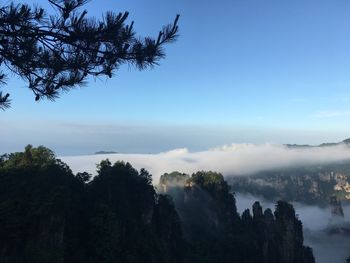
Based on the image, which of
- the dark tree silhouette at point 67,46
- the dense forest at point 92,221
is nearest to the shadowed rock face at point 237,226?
the dense forest at point 92,221

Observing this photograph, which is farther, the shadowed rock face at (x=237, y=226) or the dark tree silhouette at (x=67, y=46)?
the shadowed rock face at (x=237, y=226)

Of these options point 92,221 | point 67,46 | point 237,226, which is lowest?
point 237,226

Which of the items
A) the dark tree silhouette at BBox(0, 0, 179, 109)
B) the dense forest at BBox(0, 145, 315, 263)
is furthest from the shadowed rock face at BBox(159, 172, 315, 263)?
the dark tree silhouette at BBox(0, 0, 179, 109)

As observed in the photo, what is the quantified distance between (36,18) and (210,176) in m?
67.3

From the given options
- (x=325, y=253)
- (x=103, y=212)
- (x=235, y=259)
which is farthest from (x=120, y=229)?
(x=325, y=253)

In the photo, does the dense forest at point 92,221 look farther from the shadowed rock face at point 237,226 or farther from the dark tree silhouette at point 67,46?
the dark tree silhouette at point 67,46

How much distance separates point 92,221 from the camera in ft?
120

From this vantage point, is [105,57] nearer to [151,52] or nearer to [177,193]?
[151,52]

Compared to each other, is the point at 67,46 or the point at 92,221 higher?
the point at 67,46

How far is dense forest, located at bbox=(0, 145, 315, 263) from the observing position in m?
32.4

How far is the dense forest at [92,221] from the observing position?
106 ft

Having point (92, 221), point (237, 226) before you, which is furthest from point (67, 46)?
point (237, 226)

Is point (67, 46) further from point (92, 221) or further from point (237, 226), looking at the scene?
point (237, 226)

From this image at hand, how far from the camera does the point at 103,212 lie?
3756 cm
